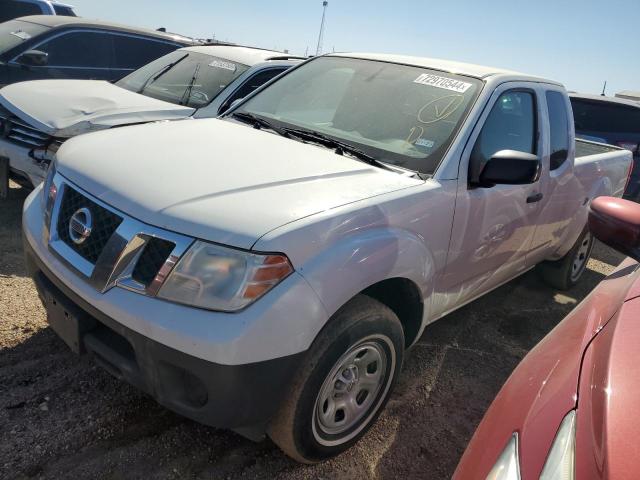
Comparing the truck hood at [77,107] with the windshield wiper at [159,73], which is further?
the windshield wiper at [159,73]

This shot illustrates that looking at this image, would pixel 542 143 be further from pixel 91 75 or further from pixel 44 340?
pixel 91 75

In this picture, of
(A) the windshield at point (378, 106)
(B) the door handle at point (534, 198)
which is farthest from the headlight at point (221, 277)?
(B) the door handle at point (534, 198)

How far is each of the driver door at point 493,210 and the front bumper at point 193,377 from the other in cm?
130

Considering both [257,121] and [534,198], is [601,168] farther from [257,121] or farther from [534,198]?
[257,121]

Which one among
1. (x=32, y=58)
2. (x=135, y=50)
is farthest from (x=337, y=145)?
(x=135, y=50)

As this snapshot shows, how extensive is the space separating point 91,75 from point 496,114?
5.70m

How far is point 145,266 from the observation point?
6.25 ft

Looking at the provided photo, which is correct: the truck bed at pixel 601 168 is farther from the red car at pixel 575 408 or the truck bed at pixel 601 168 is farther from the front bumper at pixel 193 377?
the front bumper at pixel 193 377

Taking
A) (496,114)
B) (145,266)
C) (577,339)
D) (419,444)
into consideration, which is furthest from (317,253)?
(496,114)

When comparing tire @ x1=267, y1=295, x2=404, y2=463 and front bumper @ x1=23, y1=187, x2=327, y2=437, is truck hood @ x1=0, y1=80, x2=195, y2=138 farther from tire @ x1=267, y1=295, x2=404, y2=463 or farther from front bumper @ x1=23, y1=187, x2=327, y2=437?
tire @ x1=267, y1=295, x2=404, y2=463

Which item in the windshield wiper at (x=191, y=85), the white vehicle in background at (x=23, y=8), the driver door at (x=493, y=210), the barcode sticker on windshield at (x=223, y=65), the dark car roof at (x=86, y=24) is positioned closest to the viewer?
the driver door at (x=493, y=210)

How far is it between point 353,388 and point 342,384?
9cm

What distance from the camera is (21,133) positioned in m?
4.41

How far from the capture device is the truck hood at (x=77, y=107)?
430 cm
